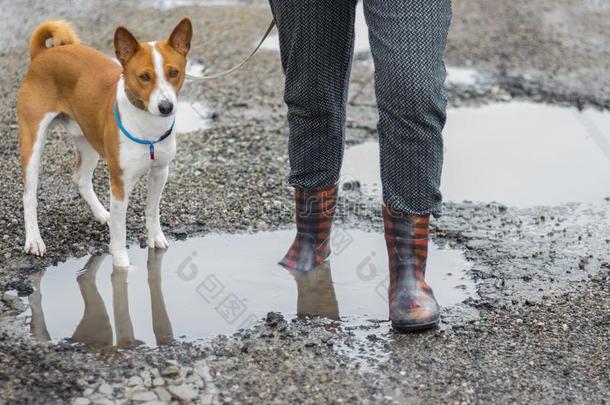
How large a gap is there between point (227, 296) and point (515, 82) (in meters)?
3.65

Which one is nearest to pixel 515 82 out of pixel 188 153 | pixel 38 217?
pixel 188 153

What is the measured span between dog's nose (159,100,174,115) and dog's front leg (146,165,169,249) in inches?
18.3

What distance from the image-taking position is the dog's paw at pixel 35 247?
432 centimetres

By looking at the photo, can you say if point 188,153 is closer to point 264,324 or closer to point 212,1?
point 264,324

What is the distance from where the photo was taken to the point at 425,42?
140 inches

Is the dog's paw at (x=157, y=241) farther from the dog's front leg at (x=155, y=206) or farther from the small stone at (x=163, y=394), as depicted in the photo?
the small stone at (x=163, y=394)

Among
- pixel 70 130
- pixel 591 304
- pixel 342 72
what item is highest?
pixel 342 72

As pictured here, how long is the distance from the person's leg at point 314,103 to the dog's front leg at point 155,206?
0.55m

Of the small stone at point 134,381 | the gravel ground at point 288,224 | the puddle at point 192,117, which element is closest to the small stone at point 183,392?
the gravel ground at point 288,224

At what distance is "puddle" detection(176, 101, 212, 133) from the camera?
5965 mm

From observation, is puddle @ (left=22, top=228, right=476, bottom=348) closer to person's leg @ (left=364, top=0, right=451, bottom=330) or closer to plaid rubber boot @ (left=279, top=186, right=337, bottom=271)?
plaid rubber boot @ (left=279, top=186, right=337, bottom=271)

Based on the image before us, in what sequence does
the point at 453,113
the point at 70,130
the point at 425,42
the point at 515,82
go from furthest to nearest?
1. the point at 515,82
2. the point at 453,113
3. the point at 70,130
4. the point at 425,42

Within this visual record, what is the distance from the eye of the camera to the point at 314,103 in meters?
3.98

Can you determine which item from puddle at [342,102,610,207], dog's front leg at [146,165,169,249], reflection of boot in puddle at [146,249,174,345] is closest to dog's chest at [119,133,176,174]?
dog's front leg at [146,165,169,249]
